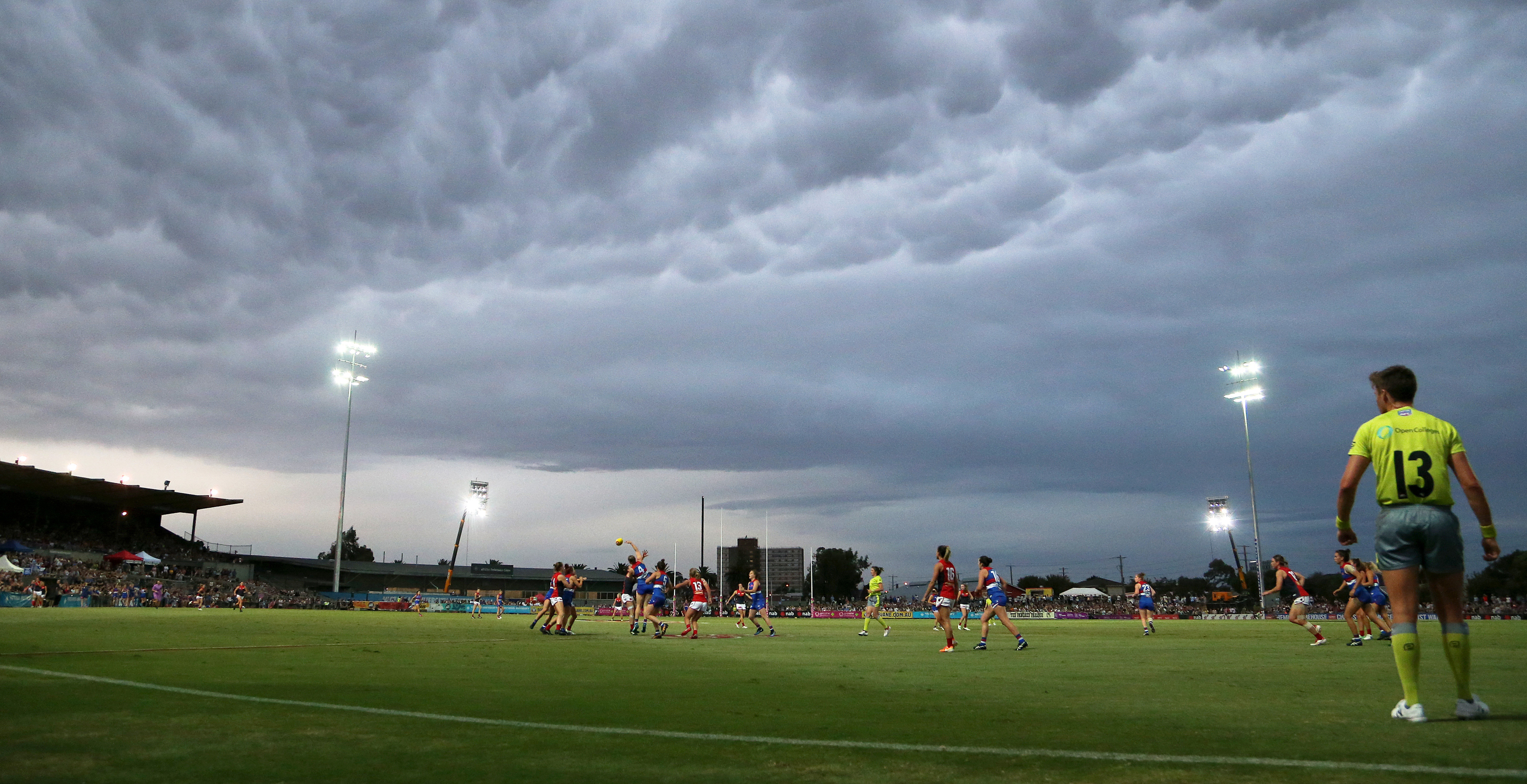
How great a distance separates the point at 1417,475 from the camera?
5977 mm

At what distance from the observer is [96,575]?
55562 millimetres

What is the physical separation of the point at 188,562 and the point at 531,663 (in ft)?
251

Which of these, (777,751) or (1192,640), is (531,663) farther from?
(1192,640)

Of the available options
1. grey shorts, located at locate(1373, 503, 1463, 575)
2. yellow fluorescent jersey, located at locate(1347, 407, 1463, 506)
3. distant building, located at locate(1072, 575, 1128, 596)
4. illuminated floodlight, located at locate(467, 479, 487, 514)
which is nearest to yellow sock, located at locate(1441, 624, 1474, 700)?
grey shorts, located at locate(1373, 503, 1463, 575)

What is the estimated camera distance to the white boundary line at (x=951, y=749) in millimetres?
4090

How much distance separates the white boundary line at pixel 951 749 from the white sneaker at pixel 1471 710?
211 centimetres

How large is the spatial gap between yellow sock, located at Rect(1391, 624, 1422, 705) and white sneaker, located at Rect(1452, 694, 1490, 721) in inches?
9.2

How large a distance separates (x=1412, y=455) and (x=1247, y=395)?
194 ft

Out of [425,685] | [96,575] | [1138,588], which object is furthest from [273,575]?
[425,685]

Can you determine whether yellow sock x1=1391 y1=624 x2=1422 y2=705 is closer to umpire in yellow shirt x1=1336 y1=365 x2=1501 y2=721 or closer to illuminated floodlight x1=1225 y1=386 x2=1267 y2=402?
umpire in yellow shirt x1=1336 y1=365 x2=1501 y2=721

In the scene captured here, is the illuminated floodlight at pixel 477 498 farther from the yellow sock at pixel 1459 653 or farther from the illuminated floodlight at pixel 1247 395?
the yellow sock at pixel 1459 653

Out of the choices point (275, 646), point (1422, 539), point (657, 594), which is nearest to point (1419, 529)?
point (1422, 539)

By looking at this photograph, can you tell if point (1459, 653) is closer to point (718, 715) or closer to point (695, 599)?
point (718, 715)

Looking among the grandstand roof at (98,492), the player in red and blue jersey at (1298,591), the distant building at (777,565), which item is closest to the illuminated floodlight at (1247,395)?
the player in red and blue jersey at (1298,591)
